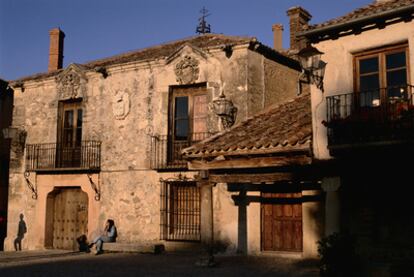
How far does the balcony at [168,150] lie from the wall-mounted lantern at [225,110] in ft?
2.82

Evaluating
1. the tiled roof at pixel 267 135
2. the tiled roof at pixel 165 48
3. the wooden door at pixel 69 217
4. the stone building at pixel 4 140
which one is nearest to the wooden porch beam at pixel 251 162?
the tiled roof at pixel 267 135

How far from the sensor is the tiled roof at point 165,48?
15625 millimetres

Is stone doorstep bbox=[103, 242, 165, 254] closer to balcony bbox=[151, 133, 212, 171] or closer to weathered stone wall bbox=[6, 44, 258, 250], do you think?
weathered stone wall bbox=[6, 44, 258, 250]

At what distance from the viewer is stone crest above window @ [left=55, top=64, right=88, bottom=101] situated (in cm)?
1756

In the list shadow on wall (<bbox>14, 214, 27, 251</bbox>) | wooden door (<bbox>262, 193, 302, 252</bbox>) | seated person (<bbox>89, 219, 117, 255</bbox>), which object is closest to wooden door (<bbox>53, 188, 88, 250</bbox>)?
shadow on wall (<bbox>14, 214, 27, 251</bbox>)

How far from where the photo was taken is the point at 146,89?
16281mm

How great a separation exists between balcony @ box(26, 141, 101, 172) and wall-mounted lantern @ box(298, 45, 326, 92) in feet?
27.5

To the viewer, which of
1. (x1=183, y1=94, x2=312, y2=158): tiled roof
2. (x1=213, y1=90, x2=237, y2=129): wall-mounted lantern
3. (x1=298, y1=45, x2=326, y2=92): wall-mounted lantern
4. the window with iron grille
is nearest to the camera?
(x1=298, y1=45, x2=326, y2=92): wall-mounted lantern

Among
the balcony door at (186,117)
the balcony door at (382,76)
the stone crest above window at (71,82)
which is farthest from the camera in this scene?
the stone crest above window at (71,82)

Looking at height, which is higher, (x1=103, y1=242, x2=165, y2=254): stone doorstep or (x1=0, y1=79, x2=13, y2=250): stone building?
(x1=0, y1=79, x2=13, y2=250): stone building

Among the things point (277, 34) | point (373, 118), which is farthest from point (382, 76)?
point (277, 34)

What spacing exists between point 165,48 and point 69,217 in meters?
6.65

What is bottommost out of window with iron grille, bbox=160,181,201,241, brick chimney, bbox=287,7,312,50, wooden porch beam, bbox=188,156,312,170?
window with iron grille, bbox=160,181,201,241

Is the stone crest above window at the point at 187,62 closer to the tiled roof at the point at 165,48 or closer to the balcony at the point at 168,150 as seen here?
the tiled roof at the point at 165,48
